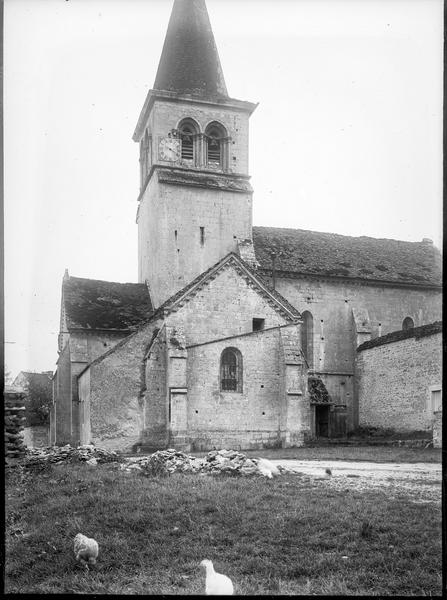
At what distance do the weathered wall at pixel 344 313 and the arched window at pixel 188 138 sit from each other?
8.31 m

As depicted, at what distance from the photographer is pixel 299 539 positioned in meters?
8.76

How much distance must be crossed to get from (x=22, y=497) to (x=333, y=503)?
6.31 meters

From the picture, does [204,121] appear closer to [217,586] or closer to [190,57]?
→ [190,57]

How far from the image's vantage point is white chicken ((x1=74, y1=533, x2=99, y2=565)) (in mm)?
8234

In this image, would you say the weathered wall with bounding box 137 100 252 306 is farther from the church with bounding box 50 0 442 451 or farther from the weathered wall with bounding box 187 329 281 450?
the weathered wall with bounding box 187 329 281 450

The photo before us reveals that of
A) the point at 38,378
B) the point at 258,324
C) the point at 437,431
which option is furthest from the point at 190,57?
the point at 38,378

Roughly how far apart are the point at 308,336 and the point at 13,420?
21.2m

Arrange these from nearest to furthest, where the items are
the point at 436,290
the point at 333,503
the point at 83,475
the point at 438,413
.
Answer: the point at 333,503 < the point at 83,475 < the point at 438,413 < the point at 436,290

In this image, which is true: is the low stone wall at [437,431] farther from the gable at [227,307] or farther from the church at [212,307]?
the gable at [227,307]

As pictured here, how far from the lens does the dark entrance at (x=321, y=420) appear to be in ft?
106

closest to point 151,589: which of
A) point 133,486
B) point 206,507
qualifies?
point 206,507

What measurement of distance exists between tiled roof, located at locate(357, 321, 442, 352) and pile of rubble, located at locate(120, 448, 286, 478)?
13.7 m

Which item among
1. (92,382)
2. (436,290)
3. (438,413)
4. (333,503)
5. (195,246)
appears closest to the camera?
(333,503)

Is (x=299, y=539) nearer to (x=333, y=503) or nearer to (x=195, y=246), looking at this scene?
(x=333, y=503)
